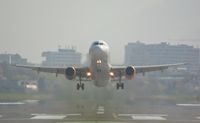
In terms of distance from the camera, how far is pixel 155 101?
77875mm

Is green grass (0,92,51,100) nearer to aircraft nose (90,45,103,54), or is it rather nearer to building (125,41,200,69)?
aircraft nose (90,45,103,54)

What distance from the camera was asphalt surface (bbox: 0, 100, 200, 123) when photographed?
59719mm

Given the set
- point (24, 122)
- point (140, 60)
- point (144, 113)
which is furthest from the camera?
point (140, 60)

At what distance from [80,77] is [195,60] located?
51.7 m

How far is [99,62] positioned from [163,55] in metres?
50.1

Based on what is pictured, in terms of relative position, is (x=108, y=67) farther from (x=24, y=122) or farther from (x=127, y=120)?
(x=24, y=122)

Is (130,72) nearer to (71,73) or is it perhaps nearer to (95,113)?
(95,113)

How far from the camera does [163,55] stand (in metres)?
112

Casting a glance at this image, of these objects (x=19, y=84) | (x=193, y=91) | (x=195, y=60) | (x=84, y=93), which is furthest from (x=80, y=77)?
(x=195, y=60)

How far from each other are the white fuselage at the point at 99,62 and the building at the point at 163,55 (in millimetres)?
31440

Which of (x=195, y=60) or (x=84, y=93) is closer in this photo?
(x=84, y=93)

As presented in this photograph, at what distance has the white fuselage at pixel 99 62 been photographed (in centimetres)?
6362

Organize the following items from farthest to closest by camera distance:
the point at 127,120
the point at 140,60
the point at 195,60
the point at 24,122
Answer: the point at 195,60 < the point at 140,60 < the point at 127,120 < the point at 24,122

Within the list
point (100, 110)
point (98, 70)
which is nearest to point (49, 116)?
point (100, 110)
